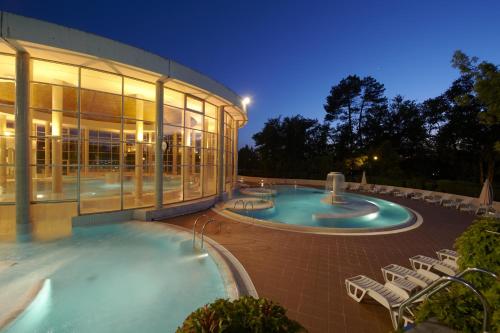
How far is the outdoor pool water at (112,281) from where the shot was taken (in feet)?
13.4

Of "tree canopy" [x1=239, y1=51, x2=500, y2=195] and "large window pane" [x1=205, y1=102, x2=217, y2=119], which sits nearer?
"large window pane" [x1=205, y1=102, x2=217, y2=119]

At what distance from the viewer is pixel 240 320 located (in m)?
1.90

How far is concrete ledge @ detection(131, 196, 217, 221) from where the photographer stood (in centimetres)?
971

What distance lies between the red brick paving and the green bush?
2.15m

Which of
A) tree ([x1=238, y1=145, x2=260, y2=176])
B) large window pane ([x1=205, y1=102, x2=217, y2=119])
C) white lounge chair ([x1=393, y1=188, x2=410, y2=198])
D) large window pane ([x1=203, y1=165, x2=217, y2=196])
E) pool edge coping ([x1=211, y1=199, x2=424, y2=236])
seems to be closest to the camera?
pool edge coping ([x1=211, y1=199, x2=424, y2=236])

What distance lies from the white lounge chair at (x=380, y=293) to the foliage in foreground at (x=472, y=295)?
34.1 inches

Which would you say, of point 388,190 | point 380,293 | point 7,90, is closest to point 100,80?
point 7,90

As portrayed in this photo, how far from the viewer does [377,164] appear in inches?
1040

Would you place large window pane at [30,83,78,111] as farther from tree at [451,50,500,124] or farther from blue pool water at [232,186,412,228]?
tree at [451,50,500,124]

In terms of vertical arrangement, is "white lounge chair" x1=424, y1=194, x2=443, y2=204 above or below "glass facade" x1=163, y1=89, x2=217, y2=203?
below

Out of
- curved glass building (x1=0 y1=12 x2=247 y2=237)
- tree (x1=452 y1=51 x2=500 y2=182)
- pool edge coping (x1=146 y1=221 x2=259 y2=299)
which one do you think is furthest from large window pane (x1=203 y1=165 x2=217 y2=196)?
tree (x1=452 y1=51 x2=500 y2=182)

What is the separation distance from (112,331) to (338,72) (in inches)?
2224

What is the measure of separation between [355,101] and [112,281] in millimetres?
37466

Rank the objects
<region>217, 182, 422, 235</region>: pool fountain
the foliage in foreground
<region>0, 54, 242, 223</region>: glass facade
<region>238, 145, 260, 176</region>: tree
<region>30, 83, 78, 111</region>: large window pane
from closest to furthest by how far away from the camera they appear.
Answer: the foliage in foreground
<region>217, 182, 422, 235</region>: pool fountain
<region>0, 54, 242, 223</region>: glass facade
<region>30, 83, 78, 111</region>: large window pane
<region>238, 145, 260, 176</region>: tree
